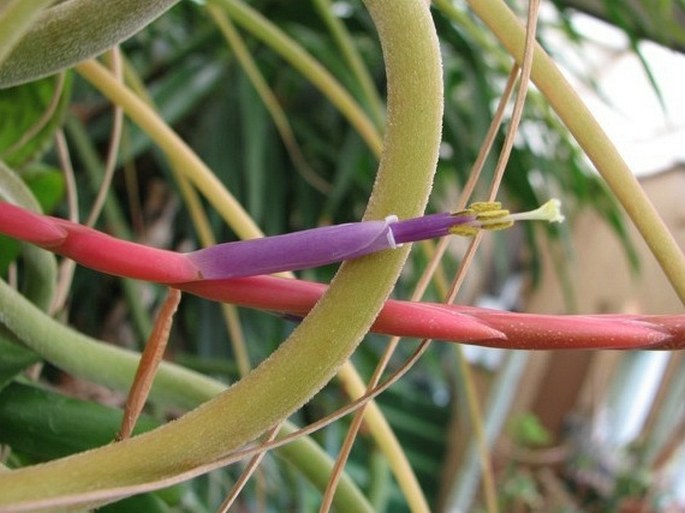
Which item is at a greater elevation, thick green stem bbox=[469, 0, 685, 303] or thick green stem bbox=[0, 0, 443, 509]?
thick green stem bbox=[469, 0, 685, 303]

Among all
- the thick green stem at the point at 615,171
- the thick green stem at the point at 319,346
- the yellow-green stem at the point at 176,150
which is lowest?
the thick green stem at the point at 319,346

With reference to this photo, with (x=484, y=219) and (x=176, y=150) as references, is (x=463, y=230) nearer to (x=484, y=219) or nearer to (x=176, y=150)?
(x=484, y=219)

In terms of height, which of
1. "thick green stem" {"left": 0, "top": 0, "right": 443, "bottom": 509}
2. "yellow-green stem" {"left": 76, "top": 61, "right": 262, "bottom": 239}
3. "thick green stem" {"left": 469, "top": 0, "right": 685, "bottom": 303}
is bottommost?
"thick green stem" {"left": 0, "top": 0, "right": 443, "bottom": 509}

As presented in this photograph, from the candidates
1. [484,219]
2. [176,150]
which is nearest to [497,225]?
[484,219]

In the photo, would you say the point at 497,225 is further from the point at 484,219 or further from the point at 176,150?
the point at 176,150

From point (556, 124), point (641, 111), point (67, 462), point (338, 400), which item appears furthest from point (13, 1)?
point (641, 111)

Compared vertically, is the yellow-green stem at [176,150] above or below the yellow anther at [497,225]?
above
